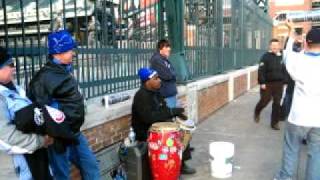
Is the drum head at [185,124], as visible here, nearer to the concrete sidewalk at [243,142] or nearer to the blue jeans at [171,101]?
the concrete sidewalk at [243,142]

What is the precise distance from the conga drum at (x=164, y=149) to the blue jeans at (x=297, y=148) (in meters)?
1.21

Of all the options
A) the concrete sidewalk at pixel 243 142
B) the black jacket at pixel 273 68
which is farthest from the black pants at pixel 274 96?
the concrete sidewalk at pixel 243 142

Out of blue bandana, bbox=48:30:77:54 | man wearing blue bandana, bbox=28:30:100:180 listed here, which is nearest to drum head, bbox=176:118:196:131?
man wearing blue bandana, bbox=28:30:100:180

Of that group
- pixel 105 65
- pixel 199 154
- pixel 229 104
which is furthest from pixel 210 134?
pixel 229 104

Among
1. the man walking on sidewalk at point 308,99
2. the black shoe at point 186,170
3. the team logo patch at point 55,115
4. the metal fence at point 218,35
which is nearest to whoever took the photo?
the team logo patch at point 55,115

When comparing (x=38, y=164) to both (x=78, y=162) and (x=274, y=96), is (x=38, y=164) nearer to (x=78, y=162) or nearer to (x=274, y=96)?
(x=78, y=162)

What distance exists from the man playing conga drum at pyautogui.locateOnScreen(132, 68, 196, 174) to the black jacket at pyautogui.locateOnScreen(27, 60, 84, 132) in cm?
162

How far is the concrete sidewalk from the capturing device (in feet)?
19.8

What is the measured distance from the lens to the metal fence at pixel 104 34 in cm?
438

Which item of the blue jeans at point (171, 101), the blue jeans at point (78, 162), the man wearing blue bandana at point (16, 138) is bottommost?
the blue jeans at point (78, 162)

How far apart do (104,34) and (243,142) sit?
331 centimetres

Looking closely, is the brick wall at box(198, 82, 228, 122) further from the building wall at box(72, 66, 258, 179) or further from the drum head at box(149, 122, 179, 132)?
the drum head at box(149, 122, 179, 132)

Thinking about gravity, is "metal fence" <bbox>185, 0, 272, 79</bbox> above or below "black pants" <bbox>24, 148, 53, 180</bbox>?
above

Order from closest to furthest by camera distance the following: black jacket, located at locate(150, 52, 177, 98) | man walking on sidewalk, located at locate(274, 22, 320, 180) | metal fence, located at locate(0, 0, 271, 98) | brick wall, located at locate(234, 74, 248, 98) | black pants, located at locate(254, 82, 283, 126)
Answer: metal fence, located at locate(0, 0, 271, 98) → man walking on sidewalk, located at locate(274, 22, 320, 180) → black jacket, located at locate(150, 52, 177, 98) → black pants, located at locate(254, 82, 283, 126) → brick wall, located at locate(234, 74, 248, 98)
